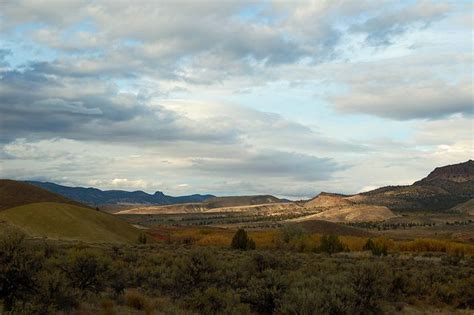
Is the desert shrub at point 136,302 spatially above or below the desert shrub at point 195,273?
below

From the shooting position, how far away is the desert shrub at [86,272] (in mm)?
18406

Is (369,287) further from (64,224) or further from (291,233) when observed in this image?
(291,233)

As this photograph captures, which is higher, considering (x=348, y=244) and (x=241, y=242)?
(x=241, y=242)

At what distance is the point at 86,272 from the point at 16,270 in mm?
5762

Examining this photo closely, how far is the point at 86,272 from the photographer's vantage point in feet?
61.1

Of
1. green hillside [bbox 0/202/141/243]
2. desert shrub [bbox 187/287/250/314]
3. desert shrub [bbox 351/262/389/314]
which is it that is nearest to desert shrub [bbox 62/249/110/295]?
desert shrub [bbox 187/287/250/314]

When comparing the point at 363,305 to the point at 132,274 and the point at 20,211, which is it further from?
the point at 20,211

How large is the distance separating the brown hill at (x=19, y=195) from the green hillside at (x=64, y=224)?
25.8 meters

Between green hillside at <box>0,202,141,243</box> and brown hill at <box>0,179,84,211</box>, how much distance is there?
84.5 ft

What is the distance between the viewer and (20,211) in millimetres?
73250

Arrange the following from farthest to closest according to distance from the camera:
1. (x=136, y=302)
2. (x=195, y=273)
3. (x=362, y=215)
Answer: (x=362, y=215) → (x=195, y=273) → (x=136, y=302)

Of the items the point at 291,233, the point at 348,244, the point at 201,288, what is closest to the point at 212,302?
the point at 201,288

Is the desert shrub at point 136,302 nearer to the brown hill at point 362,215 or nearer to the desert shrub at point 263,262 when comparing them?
the desert shrub at point 263,262

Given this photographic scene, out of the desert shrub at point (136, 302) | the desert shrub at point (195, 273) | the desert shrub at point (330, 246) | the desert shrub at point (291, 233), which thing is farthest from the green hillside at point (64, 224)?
the desert shrub at point (136, 302)
